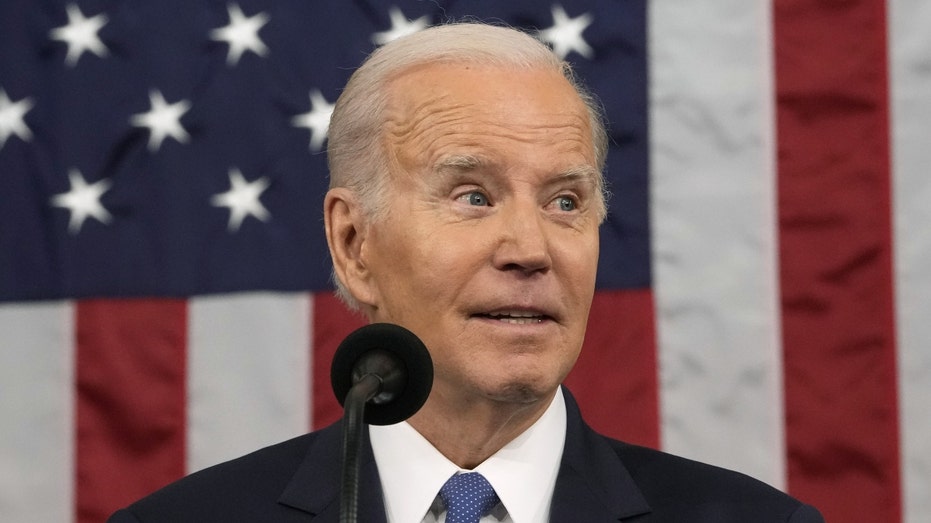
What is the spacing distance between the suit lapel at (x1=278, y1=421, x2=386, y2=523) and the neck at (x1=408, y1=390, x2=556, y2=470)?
106 millimetres

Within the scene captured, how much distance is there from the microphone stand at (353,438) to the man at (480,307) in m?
0.48

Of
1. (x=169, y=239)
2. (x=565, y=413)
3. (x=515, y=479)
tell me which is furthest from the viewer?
(x=169, y=239)

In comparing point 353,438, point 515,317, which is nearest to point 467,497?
point 515,317

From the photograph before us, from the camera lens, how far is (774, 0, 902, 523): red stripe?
2674mm

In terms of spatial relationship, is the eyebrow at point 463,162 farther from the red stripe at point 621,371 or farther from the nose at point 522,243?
the red stripe at point 621,371

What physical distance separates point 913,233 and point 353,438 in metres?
1.79

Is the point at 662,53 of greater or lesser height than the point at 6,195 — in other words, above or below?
above

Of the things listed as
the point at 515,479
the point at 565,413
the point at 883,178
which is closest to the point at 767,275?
the point at 883,178

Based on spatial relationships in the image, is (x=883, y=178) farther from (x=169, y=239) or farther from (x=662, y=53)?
(x=169, y=239)

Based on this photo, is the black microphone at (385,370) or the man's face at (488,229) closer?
the black microphone at (385,370)

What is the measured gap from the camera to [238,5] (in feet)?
9.80

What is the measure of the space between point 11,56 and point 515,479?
1.85m

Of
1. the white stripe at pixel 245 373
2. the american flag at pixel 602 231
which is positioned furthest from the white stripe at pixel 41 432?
the white stripe at pixel 245 373

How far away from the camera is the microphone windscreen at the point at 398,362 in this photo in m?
1.38
